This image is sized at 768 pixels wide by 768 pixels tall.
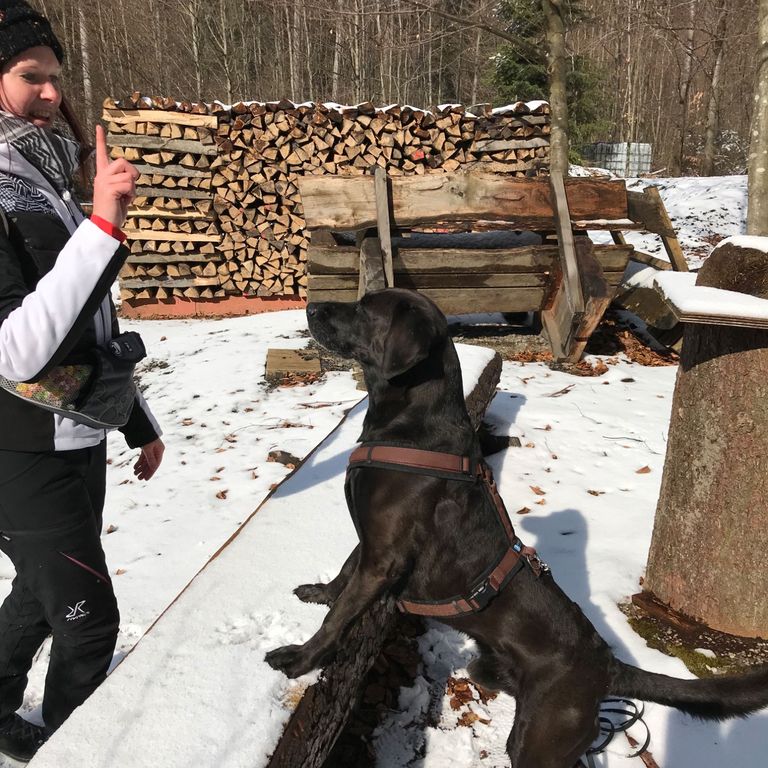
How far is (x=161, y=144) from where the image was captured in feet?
28.7

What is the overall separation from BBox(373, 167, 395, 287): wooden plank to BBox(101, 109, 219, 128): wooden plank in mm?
4310

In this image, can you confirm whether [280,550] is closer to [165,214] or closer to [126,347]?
[126,347]

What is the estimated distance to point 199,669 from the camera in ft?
5.45

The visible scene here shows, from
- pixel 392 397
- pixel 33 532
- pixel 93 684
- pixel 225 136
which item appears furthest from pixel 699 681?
pixel 225 136

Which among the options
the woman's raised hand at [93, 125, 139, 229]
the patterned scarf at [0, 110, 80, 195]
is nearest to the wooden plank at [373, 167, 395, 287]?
the patterned scarf at [0, 110, 80, 195]

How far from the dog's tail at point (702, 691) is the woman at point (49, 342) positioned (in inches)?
64.3

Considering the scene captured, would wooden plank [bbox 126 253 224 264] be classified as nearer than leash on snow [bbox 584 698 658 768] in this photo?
No

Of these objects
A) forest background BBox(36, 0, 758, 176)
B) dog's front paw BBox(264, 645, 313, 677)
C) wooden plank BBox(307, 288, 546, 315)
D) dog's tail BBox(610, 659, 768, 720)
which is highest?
forest background BBox(36, 0, 758, 176)

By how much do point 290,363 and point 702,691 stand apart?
500 cm

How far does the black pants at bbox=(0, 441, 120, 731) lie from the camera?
5.32 ft

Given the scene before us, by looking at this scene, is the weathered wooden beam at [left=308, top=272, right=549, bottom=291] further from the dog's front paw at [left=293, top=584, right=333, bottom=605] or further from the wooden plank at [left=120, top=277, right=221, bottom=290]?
the dog's front paw at [left=293, top=584, right=333, bottom=605]

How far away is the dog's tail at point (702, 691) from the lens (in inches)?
63.6

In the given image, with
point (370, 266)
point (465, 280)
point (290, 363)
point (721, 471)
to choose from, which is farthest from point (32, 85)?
point (465, 280)

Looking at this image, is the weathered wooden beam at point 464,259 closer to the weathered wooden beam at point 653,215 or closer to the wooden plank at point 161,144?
the weathered wooden beam at point 653,215
